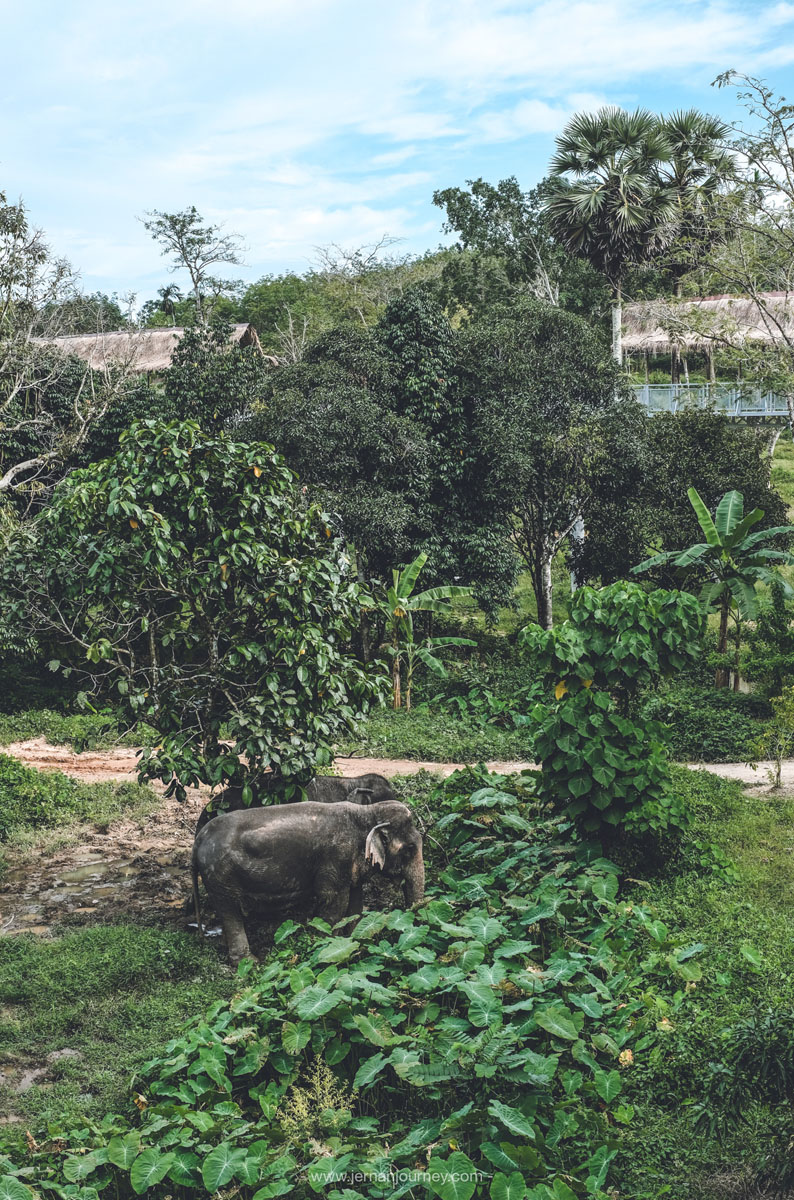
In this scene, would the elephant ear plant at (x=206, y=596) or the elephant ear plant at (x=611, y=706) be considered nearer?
the elephant ear plant at (x=206, y=596)

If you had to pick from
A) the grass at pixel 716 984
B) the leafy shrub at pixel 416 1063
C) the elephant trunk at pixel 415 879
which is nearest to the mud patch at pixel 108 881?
the leafy shrub at pixel 416 1063

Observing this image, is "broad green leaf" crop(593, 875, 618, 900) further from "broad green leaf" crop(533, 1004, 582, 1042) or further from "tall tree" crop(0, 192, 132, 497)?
"tall tree" crop(0, 192, 132, 497)

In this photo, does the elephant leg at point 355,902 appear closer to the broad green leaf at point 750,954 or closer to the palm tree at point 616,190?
the broad green leaf at point 750,954

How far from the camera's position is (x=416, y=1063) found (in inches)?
245

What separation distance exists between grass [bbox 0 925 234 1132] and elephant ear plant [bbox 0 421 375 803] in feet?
4.47

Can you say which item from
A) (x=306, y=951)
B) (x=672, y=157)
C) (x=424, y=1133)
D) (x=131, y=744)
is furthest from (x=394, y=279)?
(x=424, y=1133)

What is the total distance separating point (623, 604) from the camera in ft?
30.2

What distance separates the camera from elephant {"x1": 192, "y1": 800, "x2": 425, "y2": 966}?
8.22 meters

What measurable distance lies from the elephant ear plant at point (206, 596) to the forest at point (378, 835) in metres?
0.04

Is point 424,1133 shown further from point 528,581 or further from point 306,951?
point 528,581

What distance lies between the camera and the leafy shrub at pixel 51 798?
11805 mm

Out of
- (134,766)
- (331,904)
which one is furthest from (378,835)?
(134,766)

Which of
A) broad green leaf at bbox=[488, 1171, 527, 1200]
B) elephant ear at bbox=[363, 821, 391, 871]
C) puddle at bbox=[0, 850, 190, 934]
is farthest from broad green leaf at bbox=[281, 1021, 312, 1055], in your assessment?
puddle at bbox=[0, 850, 190, 934]

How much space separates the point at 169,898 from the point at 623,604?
491 cm
